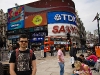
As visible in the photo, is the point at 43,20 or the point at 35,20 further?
the point at 35,20

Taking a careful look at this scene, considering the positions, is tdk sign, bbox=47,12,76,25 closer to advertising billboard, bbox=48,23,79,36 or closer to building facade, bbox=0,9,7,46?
advertising billboard, bbox=48,23,79,36

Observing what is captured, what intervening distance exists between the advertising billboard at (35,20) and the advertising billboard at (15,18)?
7.57ft

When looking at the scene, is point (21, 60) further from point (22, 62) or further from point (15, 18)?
point (15, 18)

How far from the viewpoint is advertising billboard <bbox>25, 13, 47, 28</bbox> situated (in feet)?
178

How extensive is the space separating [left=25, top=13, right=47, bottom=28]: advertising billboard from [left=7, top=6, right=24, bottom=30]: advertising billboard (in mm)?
2308

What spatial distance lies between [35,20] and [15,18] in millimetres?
8376

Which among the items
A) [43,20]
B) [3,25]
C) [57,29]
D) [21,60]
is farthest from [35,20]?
[21,60]

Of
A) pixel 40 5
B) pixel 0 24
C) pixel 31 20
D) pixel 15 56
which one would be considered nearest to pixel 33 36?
pixel 31 20

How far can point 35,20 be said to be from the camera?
185ft

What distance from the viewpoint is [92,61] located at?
38.0 ft

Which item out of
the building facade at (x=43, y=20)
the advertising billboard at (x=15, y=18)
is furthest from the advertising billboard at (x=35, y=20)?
the advertising billboard at (x=15, y=18)

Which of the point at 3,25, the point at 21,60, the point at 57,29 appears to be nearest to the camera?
the point at 21,60

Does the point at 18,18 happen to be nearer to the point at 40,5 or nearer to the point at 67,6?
the point at 40,5

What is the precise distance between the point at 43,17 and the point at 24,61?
51532 millimetres
